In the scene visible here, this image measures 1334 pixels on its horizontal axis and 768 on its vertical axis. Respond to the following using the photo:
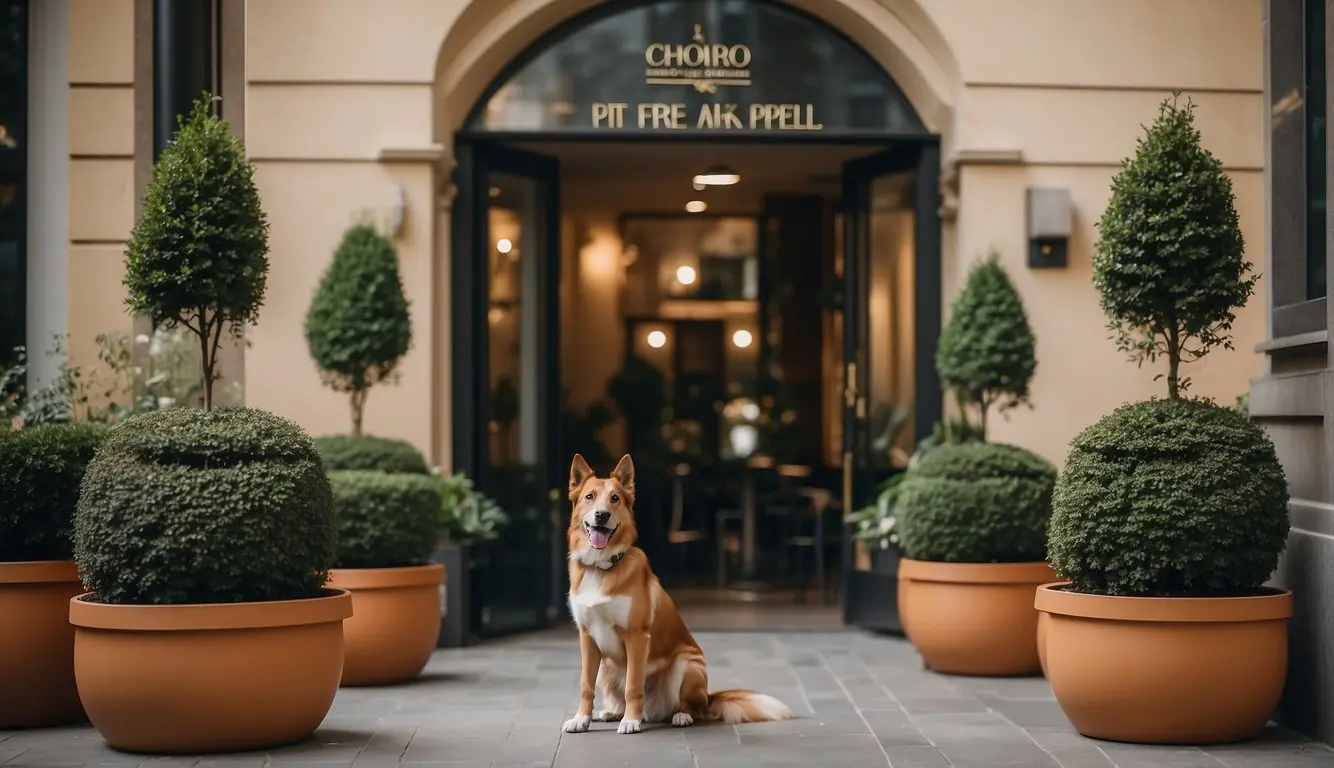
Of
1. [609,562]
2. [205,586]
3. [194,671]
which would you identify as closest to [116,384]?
[205,586]

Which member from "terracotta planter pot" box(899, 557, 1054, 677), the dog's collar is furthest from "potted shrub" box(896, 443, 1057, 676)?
the dog's collar

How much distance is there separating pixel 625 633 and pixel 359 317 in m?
3.34

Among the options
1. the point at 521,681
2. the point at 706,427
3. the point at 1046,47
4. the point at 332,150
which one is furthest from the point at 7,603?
the point at 706,427

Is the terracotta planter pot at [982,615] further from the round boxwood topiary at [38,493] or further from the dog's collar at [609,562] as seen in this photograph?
the round boxwood topiary at [38,493]

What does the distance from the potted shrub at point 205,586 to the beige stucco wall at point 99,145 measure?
163 inches

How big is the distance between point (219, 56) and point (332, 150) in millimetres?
1091

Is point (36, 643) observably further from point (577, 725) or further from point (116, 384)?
point (116, 384)

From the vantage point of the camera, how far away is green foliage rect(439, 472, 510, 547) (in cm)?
980

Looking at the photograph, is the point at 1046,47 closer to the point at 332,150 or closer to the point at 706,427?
the point at 332,150

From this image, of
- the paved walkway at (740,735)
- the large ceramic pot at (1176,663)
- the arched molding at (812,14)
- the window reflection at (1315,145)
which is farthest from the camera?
the arched molding at (812,14)

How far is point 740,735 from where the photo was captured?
22.0 ft

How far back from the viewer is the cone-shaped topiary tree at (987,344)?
9391 mm

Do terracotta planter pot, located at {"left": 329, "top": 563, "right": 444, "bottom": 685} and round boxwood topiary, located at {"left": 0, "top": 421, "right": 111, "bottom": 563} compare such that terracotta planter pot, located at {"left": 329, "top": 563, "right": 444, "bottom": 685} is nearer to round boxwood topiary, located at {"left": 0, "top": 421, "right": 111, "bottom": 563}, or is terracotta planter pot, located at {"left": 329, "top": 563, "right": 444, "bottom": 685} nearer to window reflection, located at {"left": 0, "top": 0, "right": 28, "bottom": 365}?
round boxwood topiary, located at {"left": 0, "top": 421, "right": 111, "bottom": 563}

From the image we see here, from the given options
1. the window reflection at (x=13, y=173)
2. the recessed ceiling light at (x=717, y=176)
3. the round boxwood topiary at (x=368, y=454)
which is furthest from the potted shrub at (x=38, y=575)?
the recessed ceiling light at (x=717, y=176)
